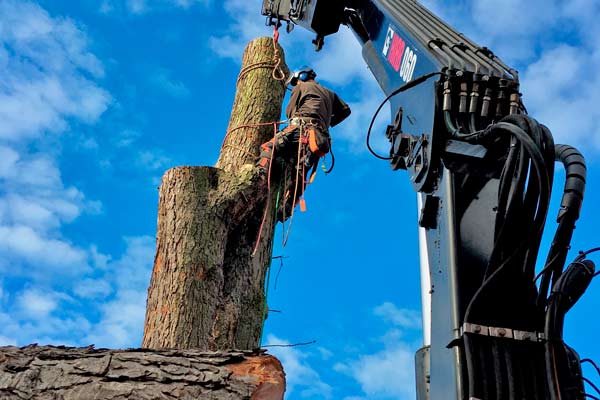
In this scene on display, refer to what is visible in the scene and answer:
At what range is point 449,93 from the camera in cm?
358

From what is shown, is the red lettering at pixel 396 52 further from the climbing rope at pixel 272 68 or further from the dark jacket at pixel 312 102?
the climbing rope at pixel 272 68

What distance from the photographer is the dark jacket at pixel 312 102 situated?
6777mm

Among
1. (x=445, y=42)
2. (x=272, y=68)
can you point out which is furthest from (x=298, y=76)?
(x=445, y=42)

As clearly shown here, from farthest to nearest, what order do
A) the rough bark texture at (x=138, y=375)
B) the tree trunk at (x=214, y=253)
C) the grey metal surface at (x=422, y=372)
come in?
the tree trunk at (x=214, y=253) < the rough bark texture at (x=138, y=375) < the grey metal surface at (x=422, y=372)

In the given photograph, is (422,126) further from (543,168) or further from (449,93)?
(543,168)

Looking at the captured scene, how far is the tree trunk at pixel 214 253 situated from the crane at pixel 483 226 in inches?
77.3

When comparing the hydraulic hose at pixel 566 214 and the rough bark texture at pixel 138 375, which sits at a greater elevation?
the hydraulic hose at pixel 566 214

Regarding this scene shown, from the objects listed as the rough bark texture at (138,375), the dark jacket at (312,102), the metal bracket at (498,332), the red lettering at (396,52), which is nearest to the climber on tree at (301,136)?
the dark jacket at (312,102)

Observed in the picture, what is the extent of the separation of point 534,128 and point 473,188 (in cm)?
51

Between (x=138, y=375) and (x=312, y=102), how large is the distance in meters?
3.77

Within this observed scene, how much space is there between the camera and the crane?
2.90 metres

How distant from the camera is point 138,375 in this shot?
11.8 feet

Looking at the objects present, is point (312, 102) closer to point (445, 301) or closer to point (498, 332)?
point (445, 301)

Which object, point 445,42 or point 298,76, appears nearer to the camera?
point 445,42
